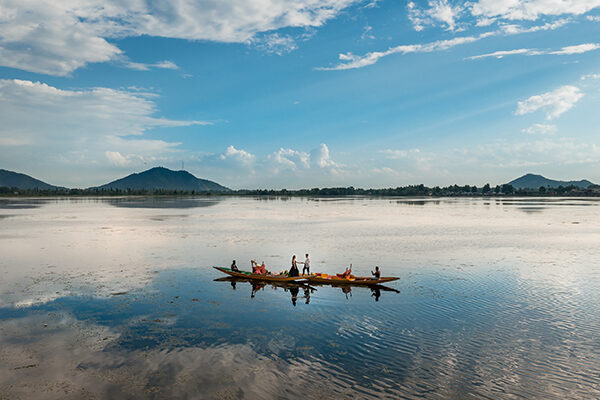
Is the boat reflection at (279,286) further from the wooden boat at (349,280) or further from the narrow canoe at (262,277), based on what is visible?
the wooden boat at (349,280)

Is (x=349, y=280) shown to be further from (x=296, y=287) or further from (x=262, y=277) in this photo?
(x=262, y=277)

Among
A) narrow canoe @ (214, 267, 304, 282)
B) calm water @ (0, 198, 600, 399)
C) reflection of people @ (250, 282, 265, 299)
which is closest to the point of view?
calm water @ (0, 198, 600, 399)

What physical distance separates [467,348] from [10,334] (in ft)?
67.3

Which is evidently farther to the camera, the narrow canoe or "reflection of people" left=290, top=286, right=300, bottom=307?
the narrow canoe

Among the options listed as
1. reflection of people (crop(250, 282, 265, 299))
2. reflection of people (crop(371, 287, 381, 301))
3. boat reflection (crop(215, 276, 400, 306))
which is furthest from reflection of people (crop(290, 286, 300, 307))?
reflection of people (crop(371, 287, 381, 301))

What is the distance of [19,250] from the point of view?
41094mm

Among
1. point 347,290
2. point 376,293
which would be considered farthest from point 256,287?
point 376,293

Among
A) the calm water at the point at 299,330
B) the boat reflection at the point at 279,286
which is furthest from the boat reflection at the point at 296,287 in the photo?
the calm water at the point at 299,330

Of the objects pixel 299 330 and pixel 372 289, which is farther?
pixel 372 289

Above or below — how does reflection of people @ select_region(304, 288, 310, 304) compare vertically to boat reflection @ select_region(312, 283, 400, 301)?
below

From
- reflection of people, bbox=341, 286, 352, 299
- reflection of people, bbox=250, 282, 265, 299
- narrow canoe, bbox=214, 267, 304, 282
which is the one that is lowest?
reflection of people, bbox=250, 282, 265, 299

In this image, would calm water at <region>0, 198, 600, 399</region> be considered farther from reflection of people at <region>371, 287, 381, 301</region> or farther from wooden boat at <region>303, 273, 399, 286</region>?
wooden boat at <region>303, 273, 399, 286</region>

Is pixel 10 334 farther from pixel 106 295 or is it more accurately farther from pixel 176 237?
A: pixel 176 237

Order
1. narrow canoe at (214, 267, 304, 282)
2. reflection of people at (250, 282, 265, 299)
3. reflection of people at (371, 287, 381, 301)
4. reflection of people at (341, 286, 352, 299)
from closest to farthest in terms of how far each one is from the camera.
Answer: reflection of people at (371, 287, 381, 301)
reflection of people at (341, 286, 352, 299)
reflection of people at (250, 282, 265, 299)
narrow canoe at (214, 267, 304, 282)
